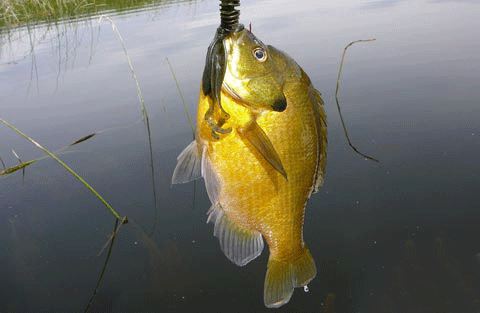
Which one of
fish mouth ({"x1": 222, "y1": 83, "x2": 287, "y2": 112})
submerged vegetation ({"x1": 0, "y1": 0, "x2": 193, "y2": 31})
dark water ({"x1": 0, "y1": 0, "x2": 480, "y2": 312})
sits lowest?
submerged vegetation ({"x1": 0, "y1": 0, "x2": 193, "y2": 31})

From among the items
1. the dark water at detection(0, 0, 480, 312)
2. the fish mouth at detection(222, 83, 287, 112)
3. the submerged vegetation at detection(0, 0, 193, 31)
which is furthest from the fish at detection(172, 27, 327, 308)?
the submerged vegetation at detection(0, 0, 193, 31)

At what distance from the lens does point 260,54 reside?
1.81 m

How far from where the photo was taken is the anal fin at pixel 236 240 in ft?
6.81

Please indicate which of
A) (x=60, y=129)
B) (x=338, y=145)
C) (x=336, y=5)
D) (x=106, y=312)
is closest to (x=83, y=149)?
(x=60, y=129)

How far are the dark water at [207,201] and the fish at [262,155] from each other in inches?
61.5

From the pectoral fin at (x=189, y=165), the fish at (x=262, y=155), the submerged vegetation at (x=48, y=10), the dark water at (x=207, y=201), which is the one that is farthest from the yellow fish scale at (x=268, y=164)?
the submerged vegetation at (x=48, y=10)

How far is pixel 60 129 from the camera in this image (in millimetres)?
6684

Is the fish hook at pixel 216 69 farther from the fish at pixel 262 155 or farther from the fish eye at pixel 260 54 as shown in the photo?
the fish eye at pixel 260 54

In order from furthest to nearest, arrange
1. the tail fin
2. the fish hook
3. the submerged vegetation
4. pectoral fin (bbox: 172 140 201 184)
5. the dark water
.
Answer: the submerged vegetation → the dark water → the tail fin → pectoral fin (bbox: 172 140 201 184) → the fish hook

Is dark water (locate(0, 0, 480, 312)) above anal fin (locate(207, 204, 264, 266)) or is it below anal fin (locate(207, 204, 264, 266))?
below

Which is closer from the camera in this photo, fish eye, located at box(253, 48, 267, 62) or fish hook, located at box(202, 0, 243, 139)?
fish hook, located at box(202, 0, 243, 139)

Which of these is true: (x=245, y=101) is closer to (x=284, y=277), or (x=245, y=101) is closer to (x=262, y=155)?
(x=262, y=155)

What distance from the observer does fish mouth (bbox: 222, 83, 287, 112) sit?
1.76 m

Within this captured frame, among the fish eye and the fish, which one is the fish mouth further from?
the fish eye
